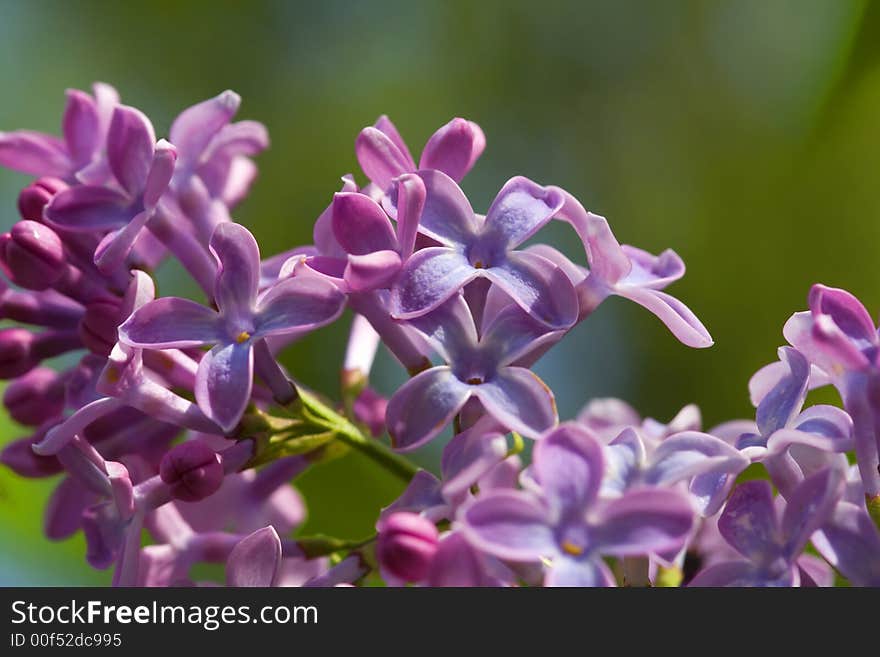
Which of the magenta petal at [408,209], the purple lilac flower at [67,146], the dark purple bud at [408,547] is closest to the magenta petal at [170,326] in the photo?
the magenta petal at [408,209]

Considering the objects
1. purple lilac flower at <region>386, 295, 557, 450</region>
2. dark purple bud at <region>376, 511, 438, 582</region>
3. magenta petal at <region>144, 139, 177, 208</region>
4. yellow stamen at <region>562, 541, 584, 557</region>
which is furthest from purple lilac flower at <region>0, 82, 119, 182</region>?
yellow stamen at <region>562, 541, 584, 557</region>

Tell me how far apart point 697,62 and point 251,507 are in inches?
78.1

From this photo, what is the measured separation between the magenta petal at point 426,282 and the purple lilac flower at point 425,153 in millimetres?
152

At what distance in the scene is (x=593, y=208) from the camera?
283 cm

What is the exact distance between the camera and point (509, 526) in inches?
39.4

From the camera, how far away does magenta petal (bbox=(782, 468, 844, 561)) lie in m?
1.10

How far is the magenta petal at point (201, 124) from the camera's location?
1558 millimetres

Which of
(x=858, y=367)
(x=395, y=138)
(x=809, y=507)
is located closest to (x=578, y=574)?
(x=809, y=507)

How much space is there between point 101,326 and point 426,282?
0.40m

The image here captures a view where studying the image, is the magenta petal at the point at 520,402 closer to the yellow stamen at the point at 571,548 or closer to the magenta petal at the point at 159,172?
the yellow stamen at the point at 571,548

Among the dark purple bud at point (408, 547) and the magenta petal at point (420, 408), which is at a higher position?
the magenta petal at point (420, 408)

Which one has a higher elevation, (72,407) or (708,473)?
(708,473)

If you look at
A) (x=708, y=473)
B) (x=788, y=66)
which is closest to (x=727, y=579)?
(x=708, y=473)
